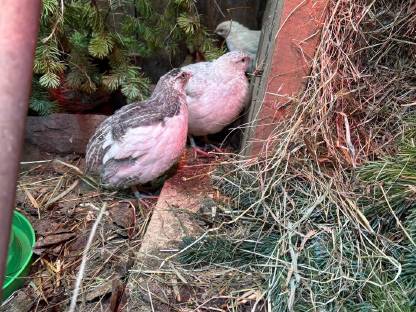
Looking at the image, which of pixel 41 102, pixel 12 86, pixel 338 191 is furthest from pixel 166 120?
pixel 12 86

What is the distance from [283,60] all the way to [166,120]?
22.5 inches

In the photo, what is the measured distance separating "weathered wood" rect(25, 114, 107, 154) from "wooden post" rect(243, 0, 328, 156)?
100 centimetres

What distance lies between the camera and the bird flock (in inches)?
92.5

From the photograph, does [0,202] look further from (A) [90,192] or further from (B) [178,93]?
(A) [90,192]

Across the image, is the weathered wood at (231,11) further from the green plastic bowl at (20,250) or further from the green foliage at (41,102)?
the green plastic bowl at (20,250)

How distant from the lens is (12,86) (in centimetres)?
72

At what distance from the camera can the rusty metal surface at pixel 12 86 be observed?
0.71 m

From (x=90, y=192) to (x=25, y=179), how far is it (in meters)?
0.41

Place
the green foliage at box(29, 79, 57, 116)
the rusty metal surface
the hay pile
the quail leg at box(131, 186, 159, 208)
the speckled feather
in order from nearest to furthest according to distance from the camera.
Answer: the rusty metal surface → the hay pile → the speckled feather → the quail leg at box(131, 186, 159, 208) → the green foliage at box(29, 79, 57, 116)

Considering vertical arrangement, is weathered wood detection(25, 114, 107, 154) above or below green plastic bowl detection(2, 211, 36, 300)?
above

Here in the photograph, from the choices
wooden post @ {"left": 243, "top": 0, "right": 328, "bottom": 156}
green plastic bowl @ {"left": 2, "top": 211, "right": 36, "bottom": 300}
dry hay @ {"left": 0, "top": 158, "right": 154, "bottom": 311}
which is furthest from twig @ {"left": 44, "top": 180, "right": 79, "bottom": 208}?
wooden post @ {"left": 243, "top": 0, "right": 328, "bottom": 156}

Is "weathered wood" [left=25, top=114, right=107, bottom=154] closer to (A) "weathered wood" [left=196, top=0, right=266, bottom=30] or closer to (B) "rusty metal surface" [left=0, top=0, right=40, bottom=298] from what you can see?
(A) "weathered wood" [left=196, top=0, right=266, bottom=30]

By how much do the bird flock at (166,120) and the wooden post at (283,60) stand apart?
25 centimetres

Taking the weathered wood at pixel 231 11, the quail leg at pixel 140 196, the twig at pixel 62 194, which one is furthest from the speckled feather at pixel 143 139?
the weathered wood at pixel 231 11
